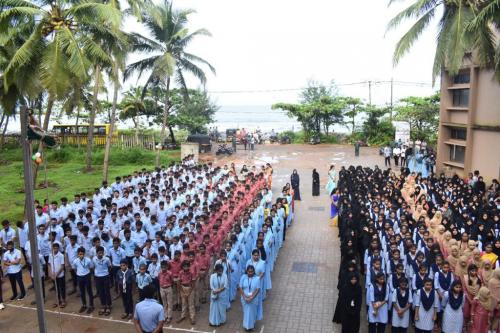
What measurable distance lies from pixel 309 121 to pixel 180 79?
1699 cm

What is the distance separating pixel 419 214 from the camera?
12.0 m

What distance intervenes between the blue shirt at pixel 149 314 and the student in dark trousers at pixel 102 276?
2.65 meters

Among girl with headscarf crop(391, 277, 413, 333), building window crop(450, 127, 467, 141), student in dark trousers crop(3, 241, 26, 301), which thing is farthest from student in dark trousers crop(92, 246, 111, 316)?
building window crop(450, 127, 467, 141)

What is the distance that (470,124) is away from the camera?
18.1 metres

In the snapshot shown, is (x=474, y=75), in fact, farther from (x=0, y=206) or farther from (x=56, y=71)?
(x=0, y=206)

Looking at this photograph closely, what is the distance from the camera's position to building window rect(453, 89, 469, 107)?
62.4ft

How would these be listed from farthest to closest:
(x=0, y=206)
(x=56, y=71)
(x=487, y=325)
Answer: (x=0, y=206) → (x=56, y=71) → (x=487, y=325)

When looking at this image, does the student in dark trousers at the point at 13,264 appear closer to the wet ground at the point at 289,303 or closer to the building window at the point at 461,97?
the wet ground at the point at 289,303

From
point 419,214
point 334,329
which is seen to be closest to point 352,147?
point 419,214

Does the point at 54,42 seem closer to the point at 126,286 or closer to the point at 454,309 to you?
the point at 126,286

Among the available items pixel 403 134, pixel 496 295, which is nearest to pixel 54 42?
pixel 496 295

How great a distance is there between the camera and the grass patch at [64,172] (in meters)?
17.1

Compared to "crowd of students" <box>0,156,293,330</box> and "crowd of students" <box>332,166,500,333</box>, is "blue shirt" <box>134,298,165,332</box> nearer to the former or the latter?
"crowd of students" <box>0,156,293,330</box>

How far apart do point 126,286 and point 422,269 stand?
5289 mm
